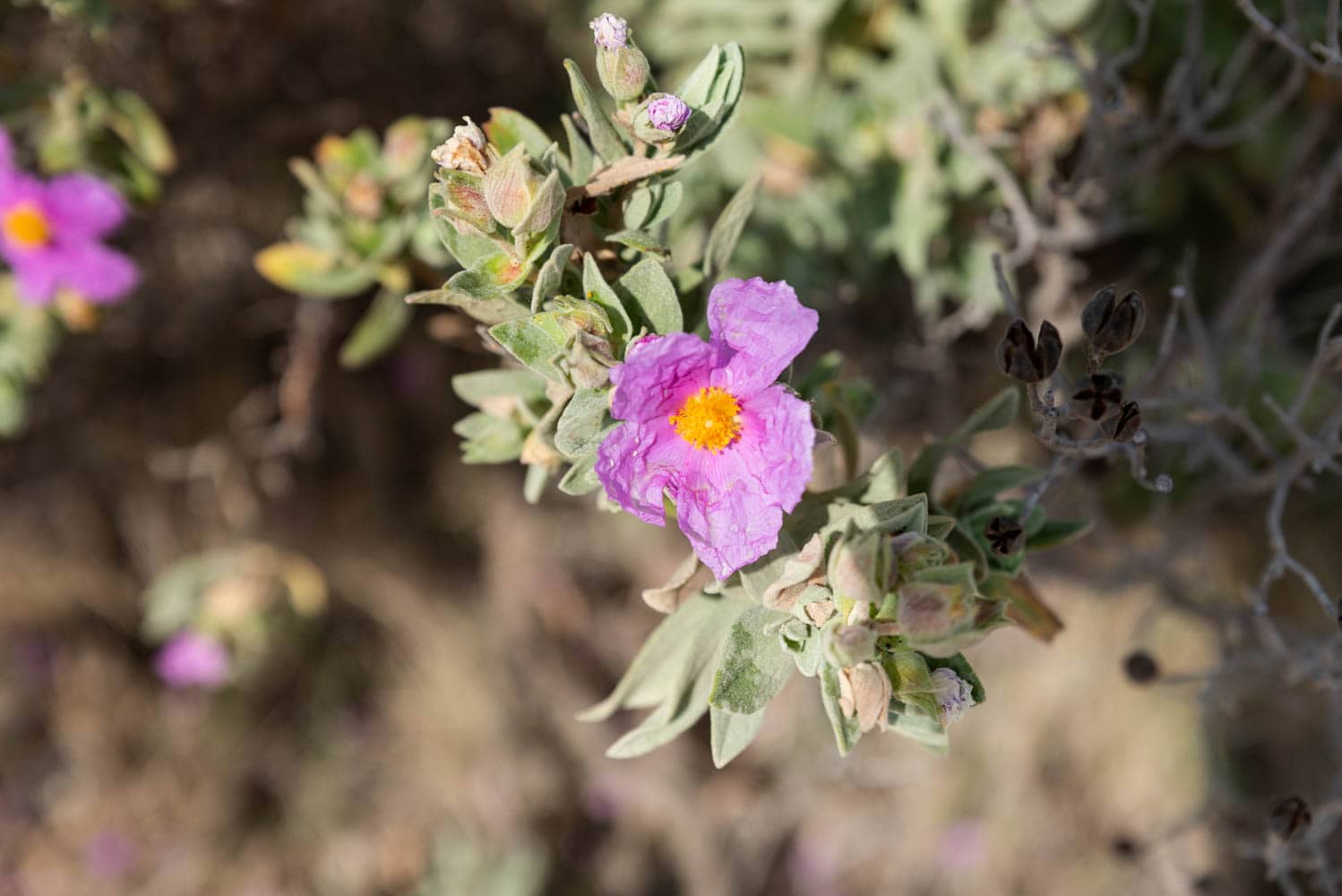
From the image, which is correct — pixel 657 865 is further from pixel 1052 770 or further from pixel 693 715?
pixel 693 715

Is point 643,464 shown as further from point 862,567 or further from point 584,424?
point 862,567

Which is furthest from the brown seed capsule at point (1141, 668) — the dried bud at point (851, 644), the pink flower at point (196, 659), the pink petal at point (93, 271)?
the pink flower at point (196, 659)

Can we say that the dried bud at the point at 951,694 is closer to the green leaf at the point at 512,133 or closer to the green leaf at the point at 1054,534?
the green leaf at the point at 1054,534

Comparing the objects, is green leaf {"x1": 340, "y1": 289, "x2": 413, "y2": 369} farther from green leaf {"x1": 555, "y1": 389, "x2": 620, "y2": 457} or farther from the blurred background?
green leaf {"x1": 555, "y1": 389, "x2": 620, "y2": 457}

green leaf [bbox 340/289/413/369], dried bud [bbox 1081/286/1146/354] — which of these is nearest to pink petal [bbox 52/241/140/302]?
green leaf [bbox 340/289/413/369]

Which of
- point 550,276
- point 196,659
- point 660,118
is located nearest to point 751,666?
point 550,276

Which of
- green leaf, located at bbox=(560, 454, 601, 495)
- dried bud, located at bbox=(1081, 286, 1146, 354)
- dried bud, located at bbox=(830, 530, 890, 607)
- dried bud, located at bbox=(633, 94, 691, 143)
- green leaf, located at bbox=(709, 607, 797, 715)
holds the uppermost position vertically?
dried bud, located at bbox=(633, 94, 691, 143)
